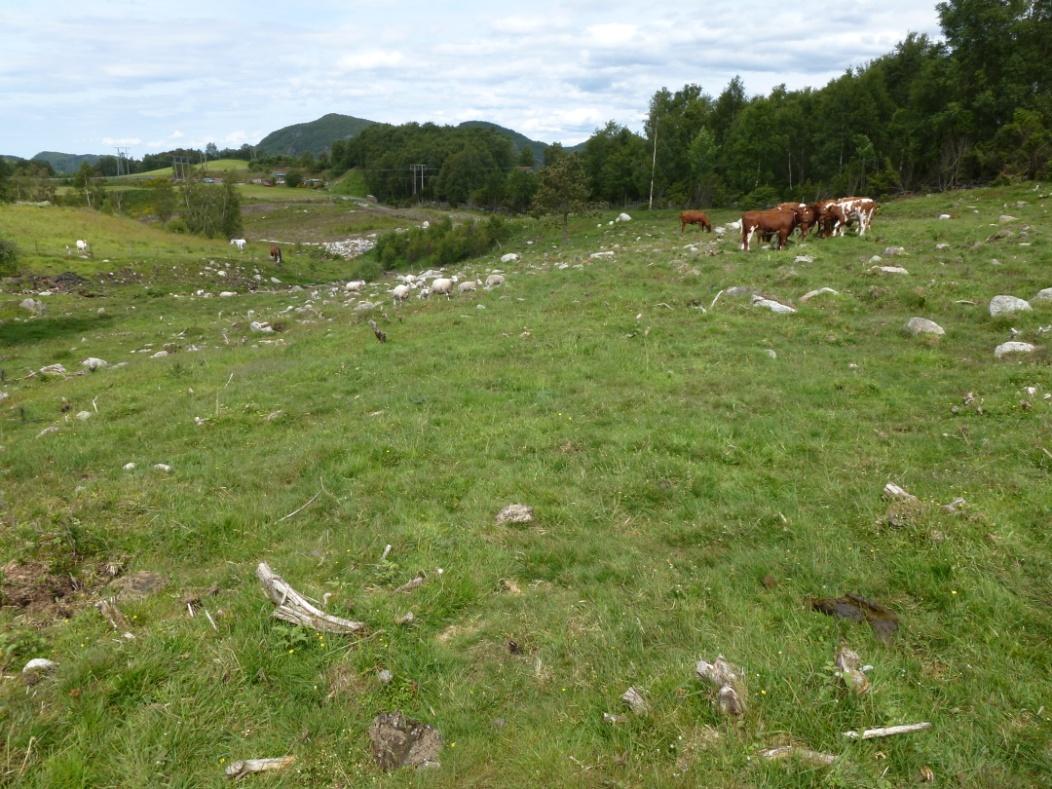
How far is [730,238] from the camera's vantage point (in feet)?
87.8

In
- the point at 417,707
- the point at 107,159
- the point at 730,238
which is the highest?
the point at 107,159

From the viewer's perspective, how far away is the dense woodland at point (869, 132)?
34.7 metres

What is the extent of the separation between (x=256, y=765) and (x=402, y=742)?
92 centimetres

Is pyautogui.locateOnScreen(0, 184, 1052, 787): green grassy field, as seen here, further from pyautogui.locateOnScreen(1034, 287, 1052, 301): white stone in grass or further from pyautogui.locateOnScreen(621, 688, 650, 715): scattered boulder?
pyautogui.locateOnScreen(1034, 287, 1052, 301): white stone in grass

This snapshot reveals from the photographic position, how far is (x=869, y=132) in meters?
42.5

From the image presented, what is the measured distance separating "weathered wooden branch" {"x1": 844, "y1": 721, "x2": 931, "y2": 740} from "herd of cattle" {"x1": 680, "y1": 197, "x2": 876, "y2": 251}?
20.0 meters

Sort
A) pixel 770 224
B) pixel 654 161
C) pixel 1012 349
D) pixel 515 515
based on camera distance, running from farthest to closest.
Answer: pixel 654 161, pixel 770 224, pixel 1012 349, pixel 515 515

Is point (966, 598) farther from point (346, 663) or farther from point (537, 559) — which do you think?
point (346, 663)

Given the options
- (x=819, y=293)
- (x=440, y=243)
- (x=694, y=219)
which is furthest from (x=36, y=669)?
(x=440, y=243)

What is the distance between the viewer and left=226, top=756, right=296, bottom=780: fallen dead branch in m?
4.01

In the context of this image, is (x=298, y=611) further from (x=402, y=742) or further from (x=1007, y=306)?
(x=1007, y=306)

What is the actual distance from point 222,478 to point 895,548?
808cm

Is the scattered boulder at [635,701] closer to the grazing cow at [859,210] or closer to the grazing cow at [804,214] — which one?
the grazing cow at [804,214]

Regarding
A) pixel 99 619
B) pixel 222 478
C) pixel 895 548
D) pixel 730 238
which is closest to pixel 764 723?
pixel 895 548
